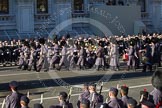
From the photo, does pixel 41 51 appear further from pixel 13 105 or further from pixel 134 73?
pixel 13 105

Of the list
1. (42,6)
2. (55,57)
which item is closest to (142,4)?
(42,6)

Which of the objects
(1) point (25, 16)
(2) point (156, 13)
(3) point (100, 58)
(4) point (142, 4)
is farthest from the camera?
(2) point (156, 13)

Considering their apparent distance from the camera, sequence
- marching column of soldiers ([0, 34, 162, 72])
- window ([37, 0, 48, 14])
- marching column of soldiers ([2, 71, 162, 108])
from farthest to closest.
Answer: window ([37, 0, 48, 14]), marching column of soldiers ([0, 34, 162, 72]), marching column of soldiers ([2, 71, 162, 108])

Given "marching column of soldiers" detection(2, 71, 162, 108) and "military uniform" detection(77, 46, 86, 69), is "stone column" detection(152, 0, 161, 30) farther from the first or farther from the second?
"marching column of soldiers" detection(2, 71, 162, 108)

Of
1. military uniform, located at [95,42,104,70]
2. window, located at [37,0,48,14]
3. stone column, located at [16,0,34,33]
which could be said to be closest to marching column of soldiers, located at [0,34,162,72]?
military uniform, located at [95,42,104,70]

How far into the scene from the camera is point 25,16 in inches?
1490

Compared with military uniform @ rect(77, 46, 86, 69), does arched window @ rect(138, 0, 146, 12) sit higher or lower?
higher

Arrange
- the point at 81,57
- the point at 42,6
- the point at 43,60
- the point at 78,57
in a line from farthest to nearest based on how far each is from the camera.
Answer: the point at 42,6 → the point at 78,57 → the point at 81,57 → the point at 43,60

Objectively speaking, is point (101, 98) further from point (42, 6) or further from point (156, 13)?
point (156, 13)

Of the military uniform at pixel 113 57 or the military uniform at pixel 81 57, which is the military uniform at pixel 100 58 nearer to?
the military uniform at pixel 113 57

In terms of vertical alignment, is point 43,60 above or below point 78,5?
below

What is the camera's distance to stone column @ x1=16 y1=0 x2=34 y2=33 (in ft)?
123

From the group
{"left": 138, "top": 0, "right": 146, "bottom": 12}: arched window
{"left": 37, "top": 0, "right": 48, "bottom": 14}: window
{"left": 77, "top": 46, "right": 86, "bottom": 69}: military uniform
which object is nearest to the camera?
{"left": 77, "top": 46, "right": 86, "bottom": 69}: military uniform

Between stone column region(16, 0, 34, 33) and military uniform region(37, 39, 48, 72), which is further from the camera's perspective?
stone column region(16, 0, 34, 33)
